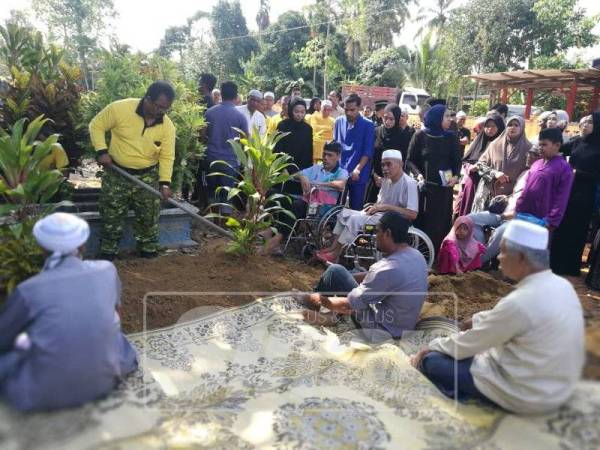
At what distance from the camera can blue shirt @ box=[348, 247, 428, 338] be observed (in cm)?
295

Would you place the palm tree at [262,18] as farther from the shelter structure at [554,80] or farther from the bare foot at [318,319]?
the bare foot at [318,319]

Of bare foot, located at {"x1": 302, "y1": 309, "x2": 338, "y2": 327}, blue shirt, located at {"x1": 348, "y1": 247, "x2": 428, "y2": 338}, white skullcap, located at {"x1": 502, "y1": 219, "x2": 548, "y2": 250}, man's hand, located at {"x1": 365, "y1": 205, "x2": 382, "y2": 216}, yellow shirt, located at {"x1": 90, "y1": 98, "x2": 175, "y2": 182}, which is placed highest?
yellow shirt, located at {"x1": 90, "y1": 98, "x2": 175, "y2": 182}

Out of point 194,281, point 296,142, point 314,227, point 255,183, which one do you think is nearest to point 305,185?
point 314,227

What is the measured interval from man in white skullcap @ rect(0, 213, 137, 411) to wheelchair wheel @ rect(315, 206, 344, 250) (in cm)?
283

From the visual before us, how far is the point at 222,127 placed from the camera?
18.1 ft

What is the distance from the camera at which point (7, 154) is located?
3.11 metres

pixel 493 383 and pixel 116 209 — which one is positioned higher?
pixel 116 209

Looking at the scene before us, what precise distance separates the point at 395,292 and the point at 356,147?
277 centimetres

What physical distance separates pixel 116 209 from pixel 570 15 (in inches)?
857

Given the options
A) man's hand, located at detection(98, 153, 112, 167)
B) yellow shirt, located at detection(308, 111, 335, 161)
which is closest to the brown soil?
man's hand, located at detection(98, 153, 112, 167)

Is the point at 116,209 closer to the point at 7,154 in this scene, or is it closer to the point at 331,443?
the point at 7,154

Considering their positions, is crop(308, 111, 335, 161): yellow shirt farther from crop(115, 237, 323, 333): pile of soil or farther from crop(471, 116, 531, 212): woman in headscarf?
crop(115, 237, 323, 333): pile of soil

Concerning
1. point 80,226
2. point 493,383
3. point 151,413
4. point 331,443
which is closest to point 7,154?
point 80,226

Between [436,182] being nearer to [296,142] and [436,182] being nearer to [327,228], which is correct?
[327,228]
